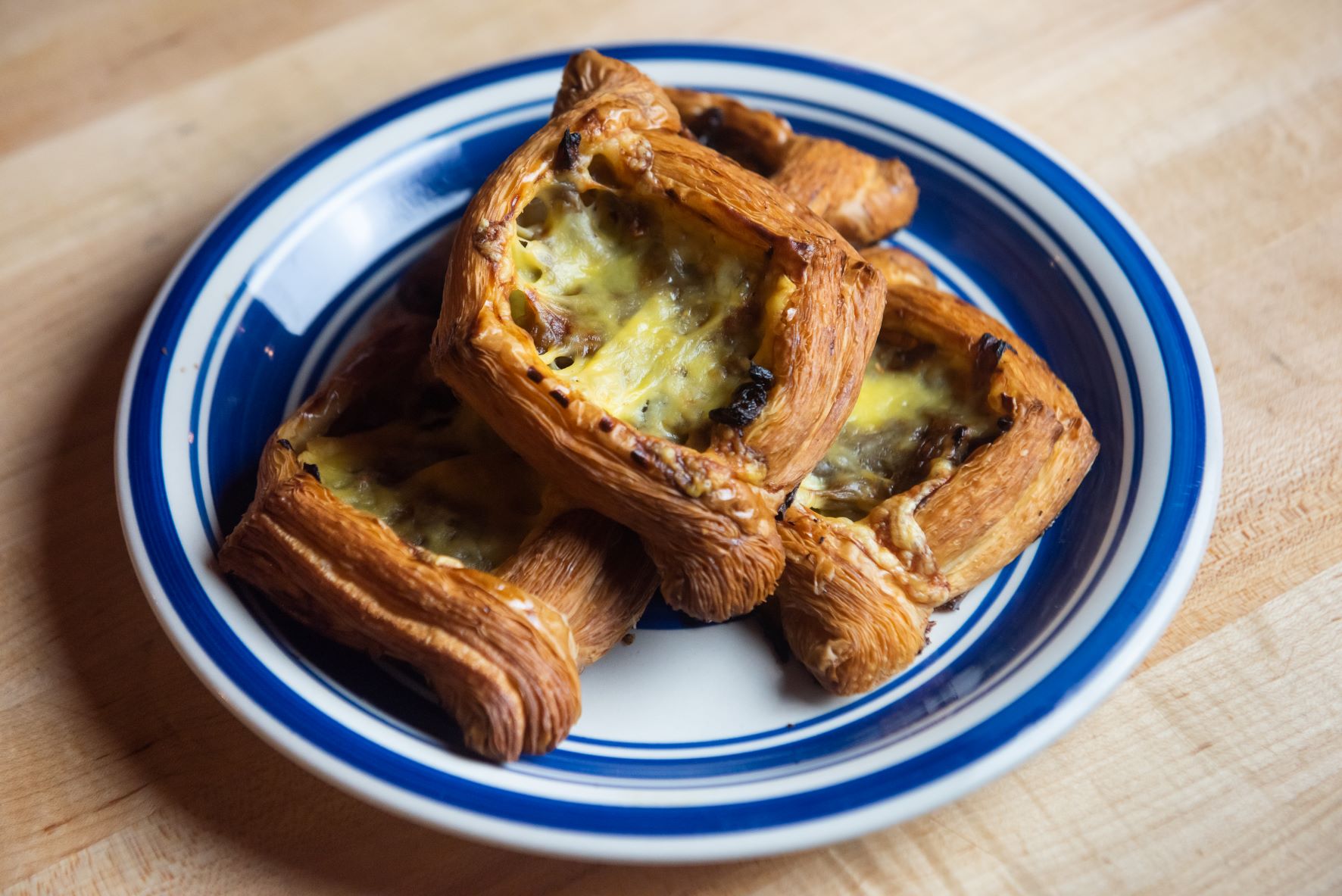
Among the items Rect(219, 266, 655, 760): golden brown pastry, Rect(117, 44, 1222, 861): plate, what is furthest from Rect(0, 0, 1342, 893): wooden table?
Rect(219, 266, 655, 760): golden brown pastry

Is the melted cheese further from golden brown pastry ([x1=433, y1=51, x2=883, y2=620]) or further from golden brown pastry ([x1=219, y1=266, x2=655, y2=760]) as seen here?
golden brown pastry ([x1=219, y1=266, x2=655, y2=760])

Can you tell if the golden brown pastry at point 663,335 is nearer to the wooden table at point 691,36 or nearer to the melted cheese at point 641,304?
the melted cheese at point 641,304

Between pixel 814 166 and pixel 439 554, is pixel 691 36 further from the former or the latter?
pixel 439 554

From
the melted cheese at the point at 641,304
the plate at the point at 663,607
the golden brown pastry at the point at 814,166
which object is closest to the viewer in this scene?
the plate at the point at 663,607

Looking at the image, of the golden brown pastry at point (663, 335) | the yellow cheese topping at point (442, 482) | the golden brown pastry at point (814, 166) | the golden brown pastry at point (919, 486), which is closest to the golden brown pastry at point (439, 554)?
the yellow cheese topping at point (442, 482)

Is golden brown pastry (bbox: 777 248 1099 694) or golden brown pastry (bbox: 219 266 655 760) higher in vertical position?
golden brown pastry (bbox: 777 248 1099 694)

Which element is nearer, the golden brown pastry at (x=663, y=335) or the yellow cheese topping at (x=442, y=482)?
the golden brown pastry at (x=663, y=335)

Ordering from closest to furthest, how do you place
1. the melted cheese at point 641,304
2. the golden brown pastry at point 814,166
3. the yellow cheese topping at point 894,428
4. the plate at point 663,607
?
1. the plate at point 663,607
2. the melted cheese at point 641,304
3. the yellow cheese topping at point 894,428
4. the golden brown pastry at point 814,166
